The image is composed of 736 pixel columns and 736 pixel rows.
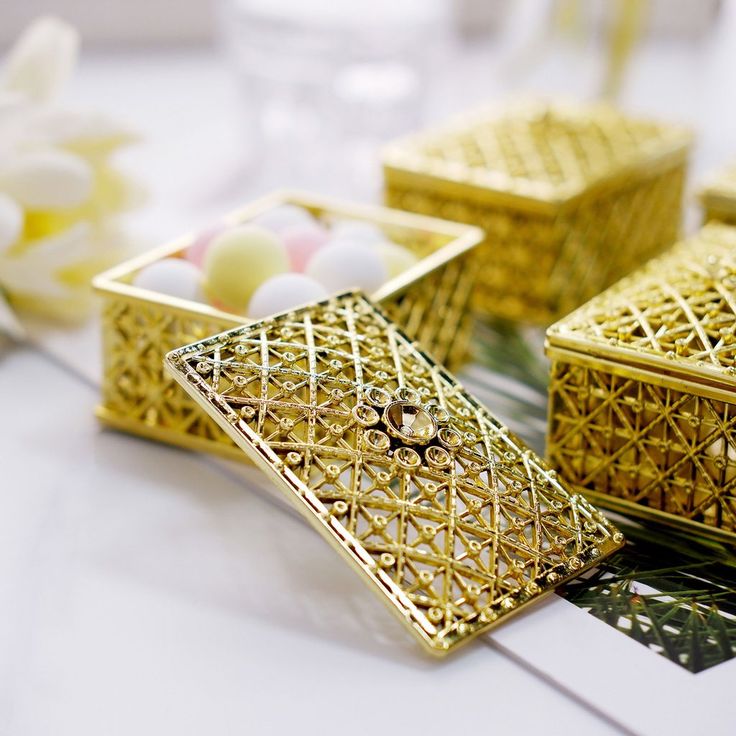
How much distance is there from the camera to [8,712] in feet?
1.98

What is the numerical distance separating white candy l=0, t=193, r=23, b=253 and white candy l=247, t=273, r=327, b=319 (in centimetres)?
26

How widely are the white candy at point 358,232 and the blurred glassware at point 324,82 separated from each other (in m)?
0.53

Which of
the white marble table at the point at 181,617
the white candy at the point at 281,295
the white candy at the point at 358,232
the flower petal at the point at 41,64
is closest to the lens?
the white marble table at the point at 181,617

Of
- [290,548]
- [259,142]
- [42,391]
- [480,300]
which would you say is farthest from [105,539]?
[259,142]

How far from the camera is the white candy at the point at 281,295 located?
83cm

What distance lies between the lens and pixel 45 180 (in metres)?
0.98

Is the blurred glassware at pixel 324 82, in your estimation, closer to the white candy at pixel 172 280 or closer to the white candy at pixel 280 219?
the white candy at pixel 280 219

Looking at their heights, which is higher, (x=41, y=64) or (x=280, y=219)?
(x=41, y=64)

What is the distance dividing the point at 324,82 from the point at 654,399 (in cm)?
101

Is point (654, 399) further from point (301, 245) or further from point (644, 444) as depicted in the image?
point (301, 245)

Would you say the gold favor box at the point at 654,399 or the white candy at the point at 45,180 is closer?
the gold favor box at the point at 654,399

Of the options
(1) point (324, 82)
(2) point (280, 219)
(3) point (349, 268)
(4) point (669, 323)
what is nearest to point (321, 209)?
(2) point (280, 219)

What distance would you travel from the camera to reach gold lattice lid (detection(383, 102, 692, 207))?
107 cm

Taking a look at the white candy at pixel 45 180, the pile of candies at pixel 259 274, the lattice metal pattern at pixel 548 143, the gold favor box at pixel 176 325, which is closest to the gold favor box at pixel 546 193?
the lattice metal pattern at pixel 548 143
